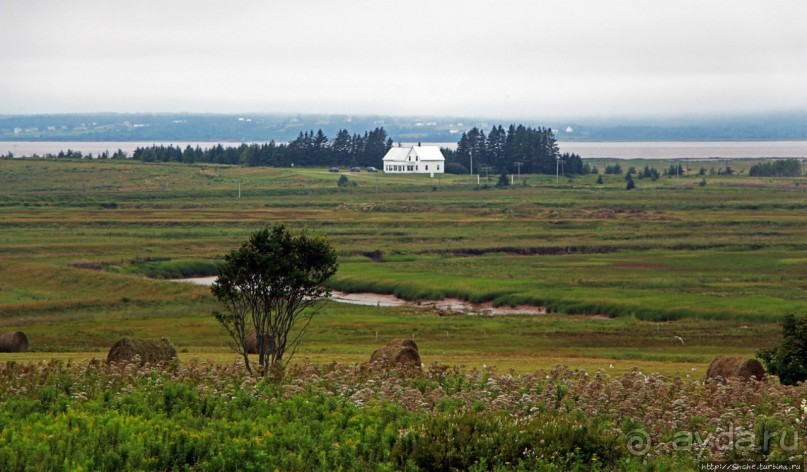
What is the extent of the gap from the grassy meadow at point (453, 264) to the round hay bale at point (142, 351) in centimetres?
678

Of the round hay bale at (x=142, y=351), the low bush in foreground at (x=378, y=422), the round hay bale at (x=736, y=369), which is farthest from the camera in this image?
the round hay bale at (x=736, y=369)

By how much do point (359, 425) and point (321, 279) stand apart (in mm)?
11421

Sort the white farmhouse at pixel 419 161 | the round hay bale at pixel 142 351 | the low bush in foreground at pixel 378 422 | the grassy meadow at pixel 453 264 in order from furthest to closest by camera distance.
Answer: the white farmhouse at pixel 419 161, the grassy meadow at pixel 453 264, the round hay bale at pixel 142 351, the low bush in foreground at pixel 378 422

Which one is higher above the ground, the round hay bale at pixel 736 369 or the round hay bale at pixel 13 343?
the round hay bale at pixel 736 369

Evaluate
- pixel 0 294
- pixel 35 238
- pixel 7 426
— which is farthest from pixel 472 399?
pixel 35 238

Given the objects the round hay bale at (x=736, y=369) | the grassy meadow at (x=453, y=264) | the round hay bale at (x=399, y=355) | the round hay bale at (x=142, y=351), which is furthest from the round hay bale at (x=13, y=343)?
the round hay bale at (x=736, y=369)

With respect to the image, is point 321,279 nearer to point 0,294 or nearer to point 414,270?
point 0,294

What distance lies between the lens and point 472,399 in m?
23.1

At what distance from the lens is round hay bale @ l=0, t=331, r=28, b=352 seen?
41.5 m

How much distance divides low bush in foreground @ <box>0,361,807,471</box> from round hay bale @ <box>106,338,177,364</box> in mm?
3846

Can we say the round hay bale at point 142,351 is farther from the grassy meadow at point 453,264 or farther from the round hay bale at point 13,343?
the round hay bale at point 13,343

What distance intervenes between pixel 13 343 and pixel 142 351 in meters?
12.9

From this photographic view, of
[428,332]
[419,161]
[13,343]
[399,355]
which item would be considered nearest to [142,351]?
[399,355]

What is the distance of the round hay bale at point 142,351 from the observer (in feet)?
99.2
